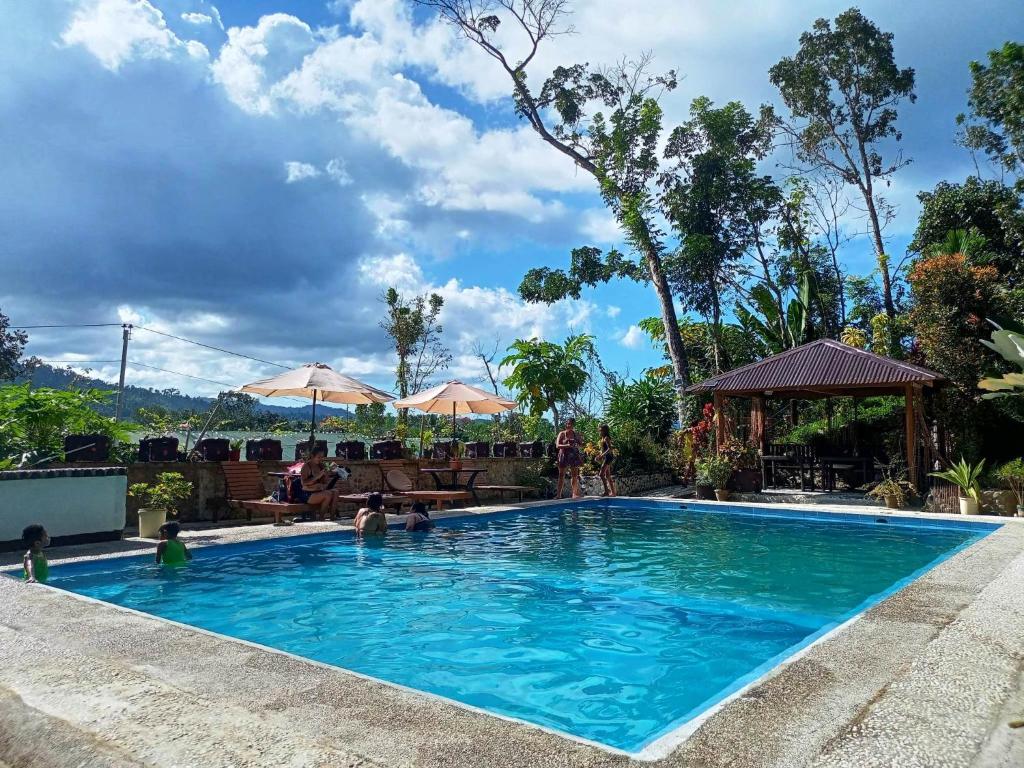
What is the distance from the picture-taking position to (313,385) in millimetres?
11773

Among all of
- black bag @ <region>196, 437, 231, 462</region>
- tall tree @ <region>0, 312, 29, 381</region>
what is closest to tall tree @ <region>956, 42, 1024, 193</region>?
black bag @ <region>196, 437, 231, 462</region>

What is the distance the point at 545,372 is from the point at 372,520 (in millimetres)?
11658

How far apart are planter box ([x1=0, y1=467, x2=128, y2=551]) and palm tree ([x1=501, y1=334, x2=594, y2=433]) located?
44.5 ft

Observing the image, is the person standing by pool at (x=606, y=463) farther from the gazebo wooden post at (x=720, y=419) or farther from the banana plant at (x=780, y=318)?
the banana plant at (x=780, y=318)

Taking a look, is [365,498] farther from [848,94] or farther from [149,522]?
[848,94]

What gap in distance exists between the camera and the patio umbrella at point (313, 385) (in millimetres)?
11847

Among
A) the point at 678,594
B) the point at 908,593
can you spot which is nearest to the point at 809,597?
the point at 678,594

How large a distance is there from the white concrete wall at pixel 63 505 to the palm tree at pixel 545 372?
1355 centimetres

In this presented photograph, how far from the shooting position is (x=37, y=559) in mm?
6398

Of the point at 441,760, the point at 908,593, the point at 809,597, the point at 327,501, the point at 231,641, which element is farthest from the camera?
the point at 327,501

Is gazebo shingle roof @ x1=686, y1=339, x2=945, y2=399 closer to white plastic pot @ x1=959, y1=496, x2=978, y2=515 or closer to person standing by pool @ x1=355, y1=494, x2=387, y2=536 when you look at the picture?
white plastic pot @ x1=959, y1=496, x2=978, y2=515

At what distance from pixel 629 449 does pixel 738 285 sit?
11.3 meters

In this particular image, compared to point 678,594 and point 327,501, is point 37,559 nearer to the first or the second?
point 327,501

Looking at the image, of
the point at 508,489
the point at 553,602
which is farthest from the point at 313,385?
the point at 553,602
